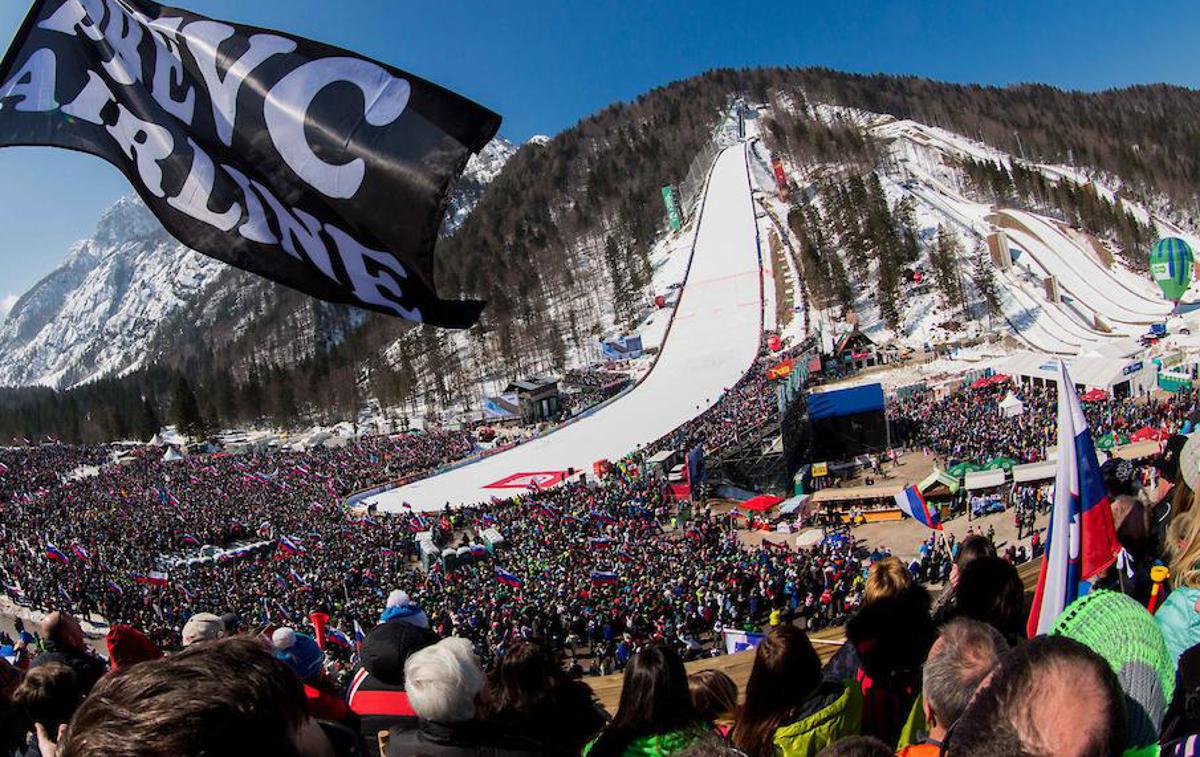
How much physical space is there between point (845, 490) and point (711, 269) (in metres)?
44.6

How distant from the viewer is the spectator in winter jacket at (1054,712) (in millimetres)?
1173

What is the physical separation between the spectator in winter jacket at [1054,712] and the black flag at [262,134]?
3280mm

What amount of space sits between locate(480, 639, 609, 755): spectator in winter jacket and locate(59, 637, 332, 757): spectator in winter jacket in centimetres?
152

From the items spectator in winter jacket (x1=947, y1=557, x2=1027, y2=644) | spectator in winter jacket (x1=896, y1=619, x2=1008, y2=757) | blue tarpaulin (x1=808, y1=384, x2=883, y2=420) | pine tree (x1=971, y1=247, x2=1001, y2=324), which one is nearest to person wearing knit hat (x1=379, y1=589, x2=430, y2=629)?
spectator in winter jacket (x1=896, y1=619, x2=1008, y2=757)

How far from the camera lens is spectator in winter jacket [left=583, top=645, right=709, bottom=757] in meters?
2.19

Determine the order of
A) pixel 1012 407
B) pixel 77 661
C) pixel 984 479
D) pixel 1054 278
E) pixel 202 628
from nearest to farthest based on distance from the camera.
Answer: pixel 202 628 → pixel 77 661 → pixel 984 479 → pixel 1012 407 → pixel 1054 278

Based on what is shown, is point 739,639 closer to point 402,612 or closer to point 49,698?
point 402,612

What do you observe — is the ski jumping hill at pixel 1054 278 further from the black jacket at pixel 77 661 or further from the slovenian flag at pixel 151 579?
the black jacket at pixel 77 661

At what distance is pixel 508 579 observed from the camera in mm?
14828

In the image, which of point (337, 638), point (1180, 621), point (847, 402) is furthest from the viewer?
point (847, 402)

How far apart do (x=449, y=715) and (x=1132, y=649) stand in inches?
67.4

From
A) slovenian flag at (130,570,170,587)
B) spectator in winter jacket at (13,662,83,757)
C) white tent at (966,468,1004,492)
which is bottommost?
slovenian flag at (130,570,170,587)

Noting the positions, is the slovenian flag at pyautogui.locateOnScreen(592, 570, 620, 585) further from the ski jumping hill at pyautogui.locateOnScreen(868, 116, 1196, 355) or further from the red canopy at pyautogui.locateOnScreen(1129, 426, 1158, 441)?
the ski jumping hill at pyautogui.locateOnScreen(868, 116, 1196, 355)

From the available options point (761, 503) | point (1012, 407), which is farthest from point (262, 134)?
point (1012, 407)
